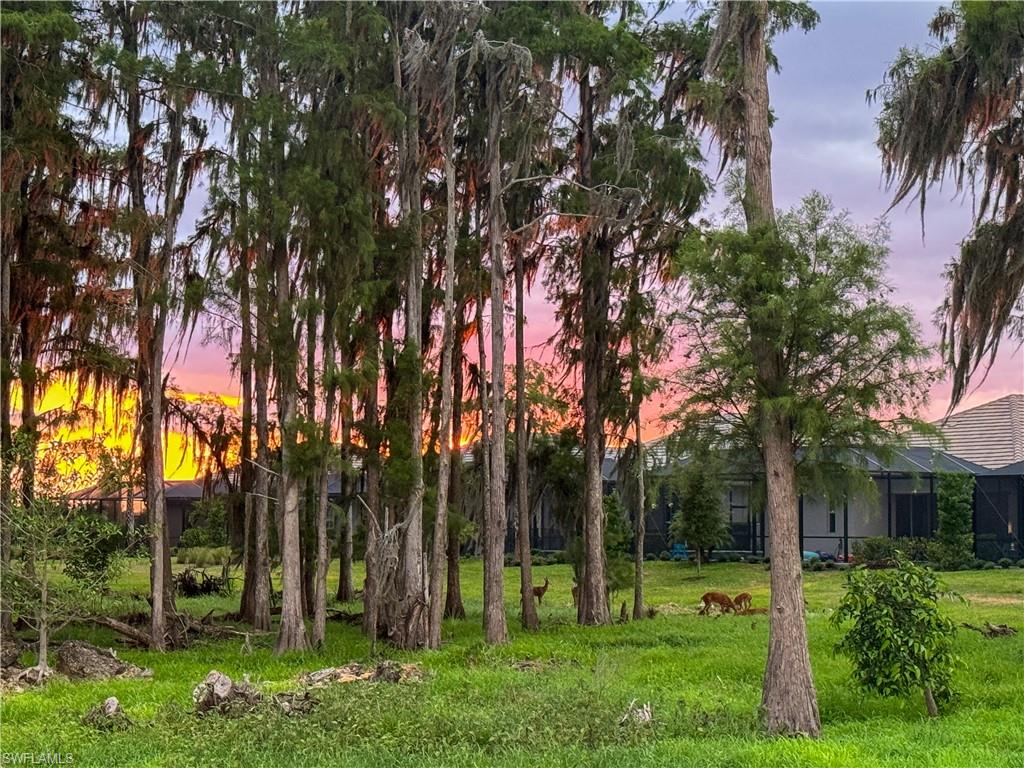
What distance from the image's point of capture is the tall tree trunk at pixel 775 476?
1132 cm

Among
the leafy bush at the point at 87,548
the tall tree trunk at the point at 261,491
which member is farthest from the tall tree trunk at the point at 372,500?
the leafy bush at the point at 87,548

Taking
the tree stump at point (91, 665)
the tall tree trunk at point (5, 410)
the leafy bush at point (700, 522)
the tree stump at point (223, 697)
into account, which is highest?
the tall tree trunk at point (5, 410)

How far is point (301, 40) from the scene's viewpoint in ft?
57.9

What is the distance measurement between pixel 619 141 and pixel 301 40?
6160 millimetres

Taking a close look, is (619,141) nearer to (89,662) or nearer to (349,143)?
(349,143)

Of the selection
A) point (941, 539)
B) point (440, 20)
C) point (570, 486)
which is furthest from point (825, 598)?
point (440, 20)

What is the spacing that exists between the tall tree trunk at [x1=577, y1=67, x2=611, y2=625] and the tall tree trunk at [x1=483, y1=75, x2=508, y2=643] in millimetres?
2754

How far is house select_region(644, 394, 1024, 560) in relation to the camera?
3556 centimetres

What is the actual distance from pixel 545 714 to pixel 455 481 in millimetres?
11993

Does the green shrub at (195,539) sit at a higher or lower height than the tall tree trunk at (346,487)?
lower

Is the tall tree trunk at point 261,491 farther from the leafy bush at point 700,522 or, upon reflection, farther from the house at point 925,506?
the house at point 925,506

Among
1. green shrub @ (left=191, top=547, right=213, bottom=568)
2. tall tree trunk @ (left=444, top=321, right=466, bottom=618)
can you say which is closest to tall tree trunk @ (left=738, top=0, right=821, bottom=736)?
tall tree trunk @ (left=444, top=321, right=466, bottom=618)

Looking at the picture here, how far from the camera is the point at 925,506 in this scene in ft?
125

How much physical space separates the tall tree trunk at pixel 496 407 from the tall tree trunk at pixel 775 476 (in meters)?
7.44
